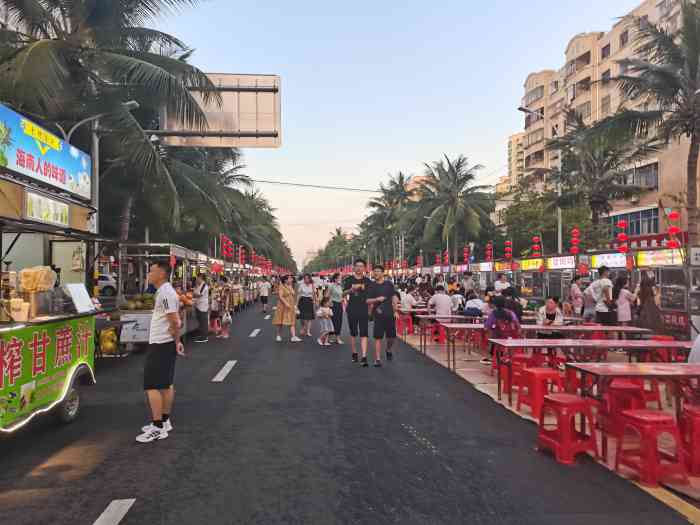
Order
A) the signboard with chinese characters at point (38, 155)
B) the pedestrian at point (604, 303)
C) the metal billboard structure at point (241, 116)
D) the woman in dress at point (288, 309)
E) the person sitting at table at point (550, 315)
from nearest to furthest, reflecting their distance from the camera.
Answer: the signboard with chinese characters at point (38, 155), the person sitting at table at point (550, 315), the pedestrian at point (604, 303), the woman in dress at point (288, 309), the metal billboard structure at point (241, 116)

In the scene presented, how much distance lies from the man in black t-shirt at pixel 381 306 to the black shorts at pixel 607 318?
5.66m

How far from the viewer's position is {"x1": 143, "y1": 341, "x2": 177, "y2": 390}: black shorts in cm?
591

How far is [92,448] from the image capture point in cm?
568

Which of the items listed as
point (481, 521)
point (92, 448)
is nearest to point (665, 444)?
point (481, 521)

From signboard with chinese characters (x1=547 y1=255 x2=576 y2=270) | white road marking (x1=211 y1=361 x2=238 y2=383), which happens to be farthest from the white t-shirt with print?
signboard with chinese characters (x1=547 y1=255 x2=576 y2=270)

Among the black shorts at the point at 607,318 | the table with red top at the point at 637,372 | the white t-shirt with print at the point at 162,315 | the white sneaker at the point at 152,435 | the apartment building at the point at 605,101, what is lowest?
the white sneaker at the point at 152,435

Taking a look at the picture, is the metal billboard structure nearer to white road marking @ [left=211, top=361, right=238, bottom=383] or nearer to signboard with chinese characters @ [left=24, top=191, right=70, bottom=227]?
white road marking @ [left=211, top=361, right=238, bottom=383]

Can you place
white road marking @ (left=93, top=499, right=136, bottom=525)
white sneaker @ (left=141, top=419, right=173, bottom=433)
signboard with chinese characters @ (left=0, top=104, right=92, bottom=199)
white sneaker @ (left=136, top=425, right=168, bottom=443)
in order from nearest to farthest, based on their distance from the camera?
white road marking @ (left=93, top=499, right=136, bottom=525)
white sneaker @ (left=136, top=425, right=168, bottom=443)
white sneaker @ (left=141, top=419, right=173, bottom=433)
signboard with chinese characters @ (left=0, top=104, right=92, bottom=199)

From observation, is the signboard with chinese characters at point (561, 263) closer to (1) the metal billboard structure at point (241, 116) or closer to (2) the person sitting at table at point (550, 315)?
(2) the person sitting at table at point (550, 315)

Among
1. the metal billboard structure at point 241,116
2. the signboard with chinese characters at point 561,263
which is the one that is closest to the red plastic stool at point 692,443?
the metal billboard structure at point 241,116

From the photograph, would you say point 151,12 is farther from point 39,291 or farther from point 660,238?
point 660,238

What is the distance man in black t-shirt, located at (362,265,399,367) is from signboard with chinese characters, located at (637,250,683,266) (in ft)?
24.2

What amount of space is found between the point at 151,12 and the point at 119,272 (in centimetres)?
745

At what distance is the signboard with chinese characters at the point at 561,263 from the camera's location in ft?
64.3
